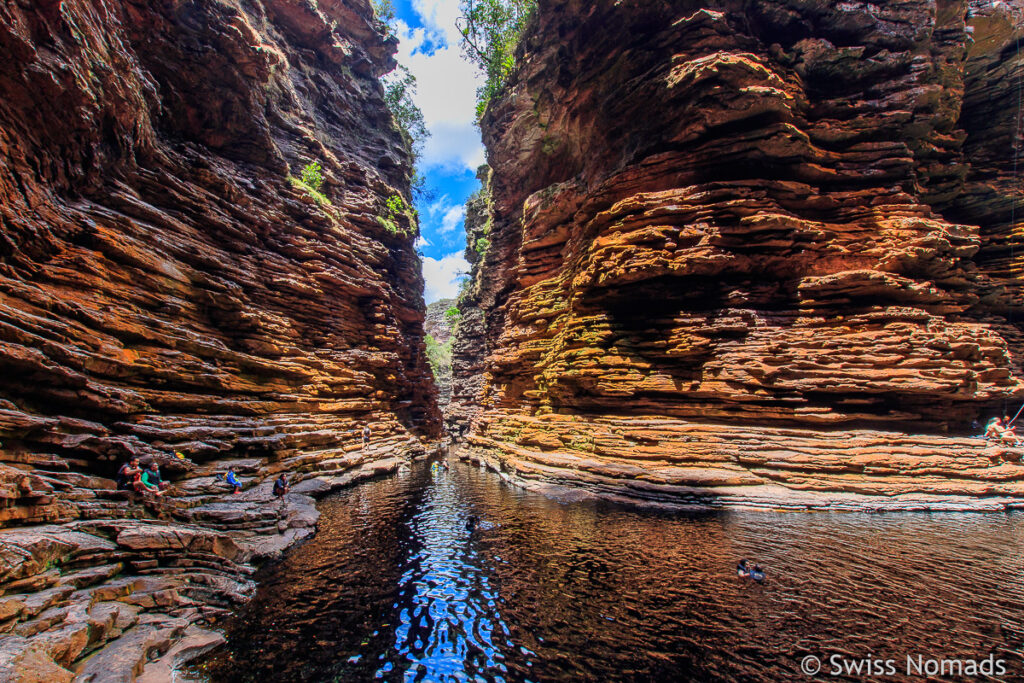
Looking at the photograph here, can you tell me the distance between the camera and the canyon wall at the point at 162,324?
7090 millimetres

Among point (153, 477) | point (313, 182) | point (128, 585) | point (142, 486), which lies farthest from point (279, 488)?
point (313, 182)

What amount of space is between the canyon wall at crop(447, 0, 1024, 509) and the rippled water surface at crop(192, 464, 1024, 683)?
3156 millimetres

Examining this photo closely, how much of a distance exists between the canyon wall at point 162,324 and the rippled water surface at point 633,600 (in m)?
2.07

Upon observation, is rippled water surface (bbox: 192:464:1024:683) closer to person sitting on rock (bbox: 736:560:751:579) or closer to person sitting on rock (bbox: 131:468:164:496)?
person sitting on rock (bbox: 736:560:751:579)

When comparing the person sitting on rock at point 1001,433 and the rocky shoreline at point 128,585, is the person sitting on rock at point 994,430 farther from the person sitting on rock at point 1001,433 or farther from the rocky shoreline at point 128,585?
the rocky shoreline at point 128,585

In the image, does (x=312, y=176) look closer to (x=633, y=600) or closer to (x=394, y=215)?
(x=394, y=215)

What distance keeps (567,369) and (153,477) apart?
54.8 feet

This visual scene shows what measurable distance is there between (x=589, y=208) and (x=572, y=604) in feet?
64.0

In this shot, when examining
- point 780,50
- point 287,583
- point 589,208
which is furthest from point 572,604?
point 780,50

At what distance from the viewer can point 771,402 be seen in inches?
597

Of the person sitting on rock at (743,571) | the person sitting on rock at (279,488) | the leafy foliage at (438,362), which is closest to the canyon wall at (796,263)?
the person sitting on rock at (743,571)

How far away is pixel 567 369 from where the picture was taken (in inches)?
779

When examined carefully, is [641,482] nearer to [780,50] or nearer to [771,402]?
[771,402]

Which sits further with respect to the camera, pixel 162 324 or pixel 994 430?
pixel 162 324
